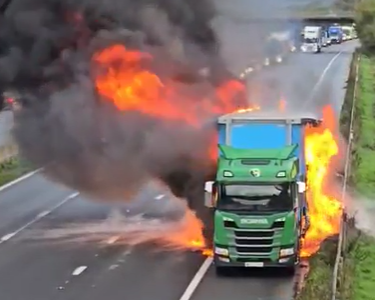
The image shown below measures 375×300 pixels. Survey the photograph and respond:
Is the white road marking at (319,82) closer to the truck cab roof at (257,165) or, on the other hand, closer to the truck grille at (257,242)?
the truck cab roof at (257,165)

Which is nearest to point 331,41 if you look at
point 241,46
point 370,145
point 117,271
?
point 370,145

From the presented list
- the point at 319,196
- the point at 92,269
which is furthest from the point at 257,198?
the point at 319,196

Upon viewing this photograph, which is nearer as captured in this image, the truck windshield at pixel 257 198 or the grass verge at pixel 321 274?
the grass verge at pixel 321 274

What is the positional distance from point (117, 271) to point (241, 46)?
866 cm

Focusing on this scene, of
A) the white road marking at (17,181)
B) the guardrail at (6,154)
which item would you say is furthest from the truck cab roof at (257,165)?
the guardrail at (6,154)

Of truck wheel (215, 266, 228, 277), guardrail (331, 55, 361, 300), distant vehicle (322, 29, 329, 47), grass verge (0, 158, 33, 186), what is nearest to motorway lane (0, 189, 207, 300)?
truck wheel (215, 266, 228, 277)

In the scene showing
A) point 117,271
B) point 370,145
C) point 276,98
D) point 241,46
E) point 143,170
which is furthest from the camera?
point 370,145

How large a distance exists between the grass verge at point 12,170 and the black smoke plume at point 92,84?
10932 mm

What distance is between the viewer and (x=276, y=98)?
37.5 m

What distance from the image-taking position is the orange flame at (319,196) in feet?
84.9

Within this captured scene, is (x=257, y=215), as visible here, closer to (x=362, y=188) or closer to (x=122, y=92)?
(x=122, y=92)

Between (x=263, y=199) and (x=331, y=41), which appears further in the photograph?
(x=331, y=41)

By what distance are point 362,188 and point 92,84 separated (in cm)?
1039

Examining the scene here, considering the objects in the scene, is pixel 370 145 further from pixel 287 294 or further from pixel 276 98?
pixel 287 294
